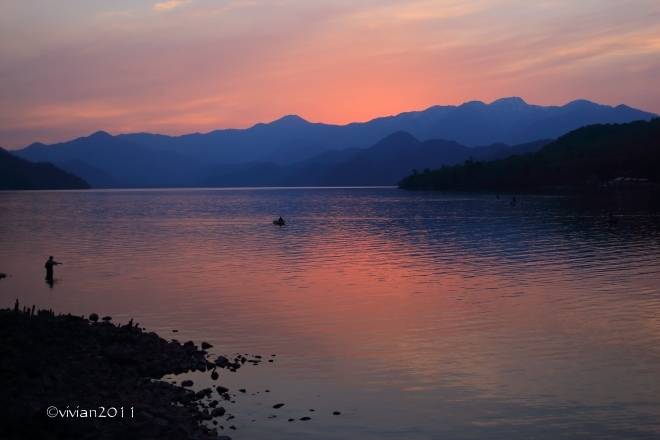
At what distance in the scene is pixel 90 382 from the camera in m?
15.1

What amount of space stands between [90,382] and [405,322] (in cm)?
1279

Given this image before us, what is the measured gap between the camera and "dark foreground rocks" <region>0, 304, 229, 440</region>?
1220 centimetres

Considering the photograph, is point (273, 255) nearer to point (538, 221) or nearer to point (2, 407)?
point (2, 407)

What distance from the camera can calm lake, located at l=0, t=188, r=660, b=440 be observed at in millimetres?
15102

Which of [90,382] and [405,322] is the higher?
[90,382]

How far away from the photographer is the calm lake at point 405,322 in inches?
595

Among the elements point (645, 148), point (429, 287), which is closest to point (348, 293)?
point (429, 287)

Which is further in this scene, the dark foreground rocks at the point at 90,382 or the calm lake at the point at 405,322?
the calm lake at the point at 405,322

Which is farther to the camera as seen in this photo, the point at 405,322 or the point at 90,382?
the point at 405,322

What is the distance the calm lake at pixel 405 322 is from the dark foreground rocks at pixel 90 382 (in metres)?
1.19

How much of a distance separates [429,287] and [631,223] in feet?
153

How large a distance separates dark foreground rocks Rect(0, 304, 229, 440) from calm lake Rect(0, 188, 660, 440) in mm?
1189

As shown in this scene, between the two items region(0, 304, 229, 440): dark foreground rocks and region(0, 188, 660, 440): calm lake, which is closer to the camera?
region(0, 304, 229, 440): dark foreground rocks

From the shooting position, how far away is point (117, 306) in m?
27.5
